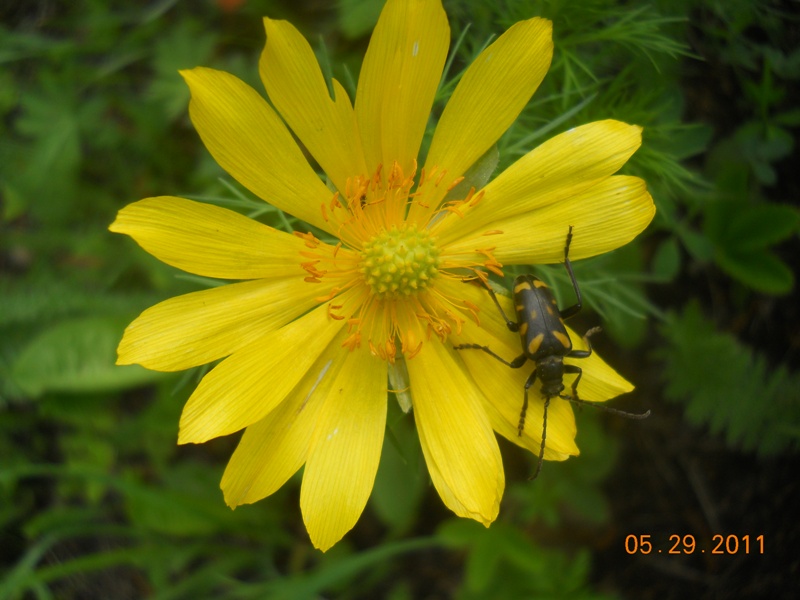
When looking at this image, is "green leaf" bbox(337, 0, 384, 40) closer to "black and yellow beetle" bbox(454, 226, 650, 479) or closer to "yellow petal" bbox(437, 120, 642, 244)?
"yellow petal" bbox(437, 120, 642, 244)

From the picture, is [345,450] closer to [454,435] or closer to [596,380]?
[454,435]

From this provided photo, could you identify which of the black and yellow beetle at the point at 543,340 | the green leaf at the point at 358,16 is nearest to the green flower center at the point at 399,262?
the black and yellow beetle at the point at 543,340

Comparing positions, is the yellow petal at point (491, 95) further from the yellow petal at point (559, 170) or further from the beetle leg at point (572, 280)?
the beetle leg at point (572, 280)

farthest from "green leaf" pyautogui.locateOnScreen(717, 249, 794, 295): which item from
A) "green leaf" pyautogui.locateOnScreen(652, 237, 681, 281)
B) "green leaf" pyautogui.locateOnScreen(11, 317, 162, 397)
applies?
"green leaf" pyautogui.locateOnScreen(11, 317, 162, 397)

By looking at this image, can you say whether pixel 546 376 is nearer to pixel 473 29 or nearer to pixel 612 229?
pixel 612 229

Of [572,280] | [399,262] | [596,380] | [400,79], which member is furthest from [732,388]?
[400,79]

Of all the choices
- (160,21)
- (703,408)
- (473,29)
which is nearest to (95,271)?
(160,21)
